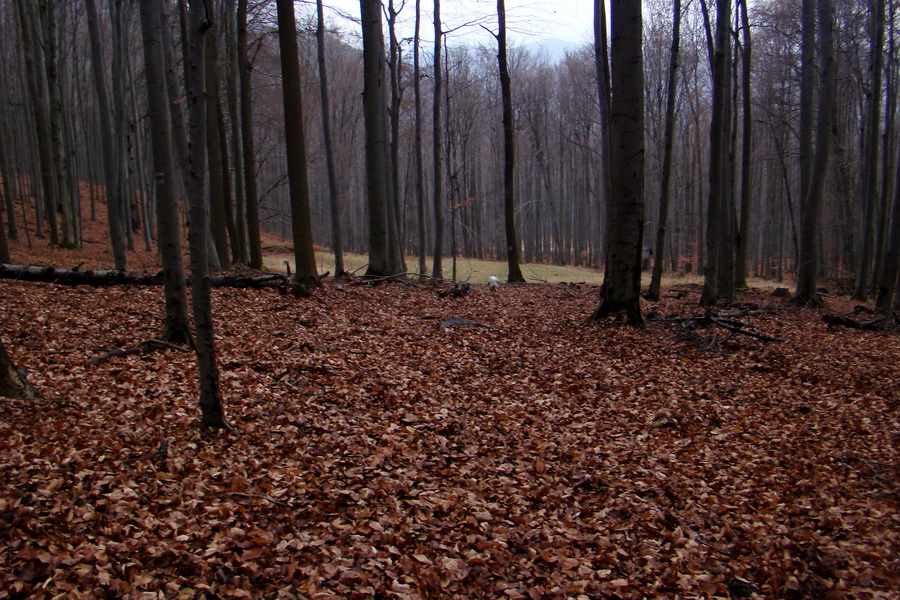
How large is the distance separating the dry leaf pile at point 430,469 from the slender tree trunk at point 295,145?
2.29 metres

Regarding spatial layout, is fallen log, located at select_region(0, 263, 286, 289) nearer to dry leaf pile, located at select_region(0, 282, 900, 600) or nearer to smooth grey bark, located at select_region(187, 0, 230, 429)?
dry leaf pile, located at select_region(0, 282, 900, 600)

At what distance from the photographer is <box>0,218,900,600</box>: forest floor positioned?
3.02 metres

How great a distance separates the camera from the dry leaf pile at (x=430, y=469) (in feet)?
9.90

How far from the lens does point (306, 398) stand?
5262 mm

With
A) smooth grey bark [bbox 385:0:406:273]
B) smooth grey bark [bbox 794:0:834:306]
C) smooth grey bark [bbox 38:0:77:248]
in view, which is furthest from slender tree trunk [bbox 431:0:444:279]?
smooth grey bark [bbox 38:0:77:248]

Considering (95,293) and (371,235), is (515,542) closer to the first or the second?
(95,293)

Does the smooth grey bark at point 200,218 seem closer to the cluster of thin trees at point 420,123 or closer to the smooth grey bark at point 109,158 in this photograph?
the cluster of thin trees at point 420,123

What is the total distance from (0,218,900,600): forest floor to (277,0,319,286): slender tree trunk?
210 centimetres

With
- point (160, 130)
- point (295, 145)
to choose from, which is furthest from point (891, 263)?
point (160, 130)

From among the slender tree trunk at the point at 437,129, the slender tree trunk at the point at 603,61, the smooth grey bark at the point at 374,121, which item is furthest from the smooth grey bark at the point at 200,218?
the slender tree trunk at the point at 437,129

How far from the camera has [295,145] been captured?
378 inches

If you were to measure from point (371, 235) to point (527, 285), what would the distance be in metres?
6.29

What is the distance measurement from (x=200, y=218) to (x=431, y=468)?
8.68 feet

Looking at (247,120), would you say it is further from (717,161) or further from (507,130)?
(717,161)
